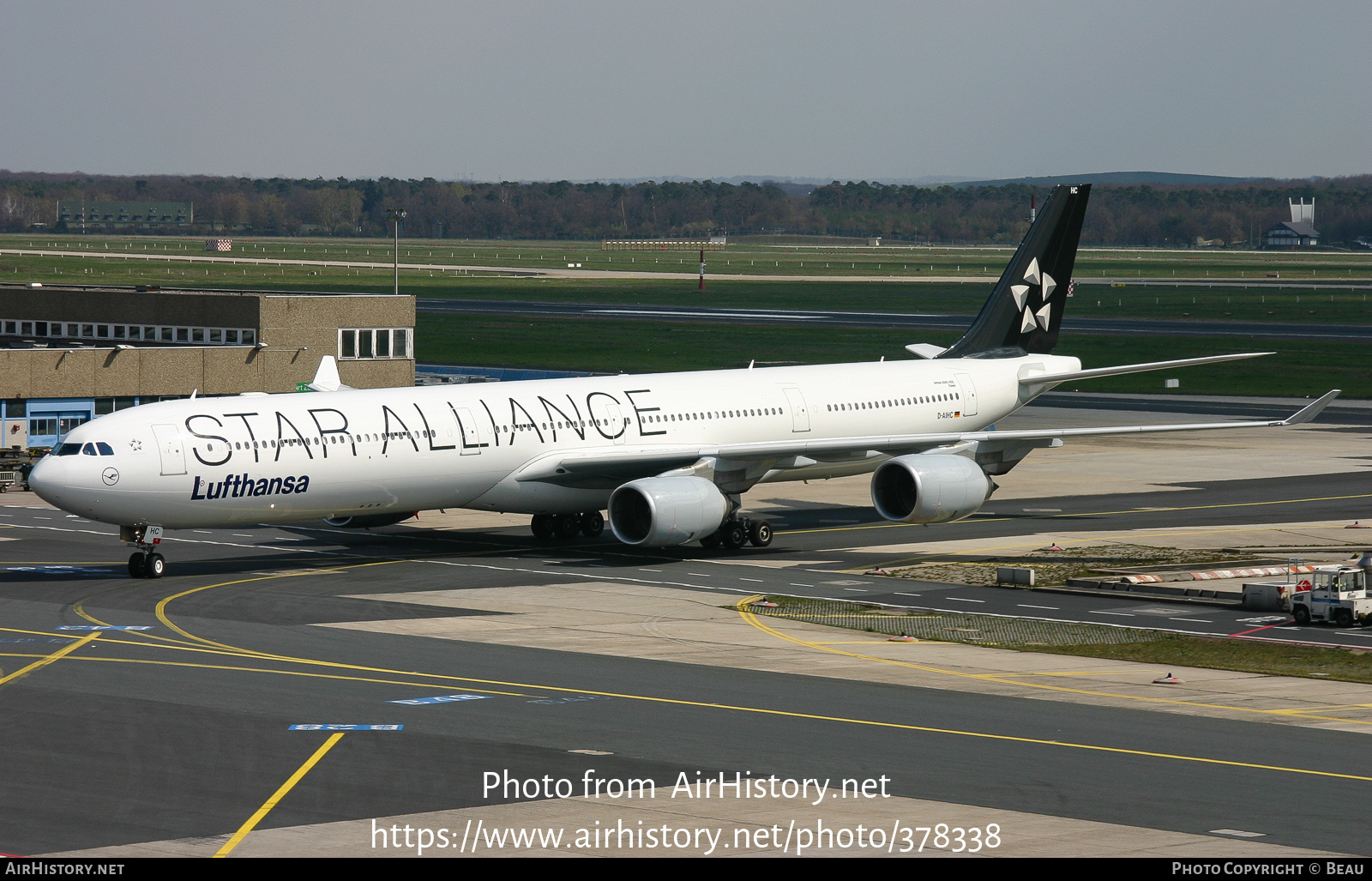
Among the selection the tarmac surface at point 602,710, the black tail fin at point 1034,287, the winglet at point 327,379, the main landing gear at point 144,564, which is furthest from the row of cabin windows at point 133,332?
the black tail fin at point 1034,287

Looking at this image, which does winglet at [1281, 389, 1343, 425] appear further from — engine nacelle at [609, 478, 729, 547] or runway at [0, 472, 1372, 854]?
engine nacelle at [609, 478, 729, 547]

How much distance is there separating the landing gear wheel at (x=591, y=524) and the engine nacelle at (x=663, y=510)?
5836mm

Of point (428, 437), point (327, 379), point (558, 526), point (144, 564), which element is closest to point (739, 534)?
point (558, 526)

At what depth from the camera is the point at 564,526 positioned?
51969 mm

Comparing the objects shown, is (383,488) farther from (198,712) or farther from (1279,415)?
(1279,415)

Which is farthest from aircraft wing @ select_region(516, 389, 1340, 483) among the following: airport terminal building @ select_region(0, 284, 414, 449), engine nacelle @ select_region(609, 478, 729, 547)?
airport terminal building @ select_region(0, 284, 414, 449)

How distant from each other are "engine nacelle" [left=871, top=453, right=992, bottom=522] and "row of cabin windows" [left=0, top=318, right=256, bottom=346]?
125 feet

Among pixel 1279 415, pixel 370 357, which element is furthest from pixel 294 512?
pixel 1279 415

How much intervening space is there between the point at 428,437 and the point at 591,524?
8768 mm

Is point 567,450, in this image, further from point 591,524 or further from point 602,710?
point 602,710

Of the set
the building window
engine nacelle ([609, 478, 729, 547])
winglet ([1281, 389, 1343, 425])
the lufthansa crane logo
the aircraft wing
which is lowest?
engine nacelle ([609, 478, 729, 547])

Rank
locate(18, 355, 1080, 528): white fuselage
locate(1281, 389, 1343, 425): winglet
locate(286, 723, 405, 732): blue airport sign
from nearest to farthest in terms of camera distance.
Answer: locate(286, 723, 405, 732): blue airport sign, locate(18, 355, 1080, 528): white fuselage, locate(1281, 389, 1343, 425): winglet

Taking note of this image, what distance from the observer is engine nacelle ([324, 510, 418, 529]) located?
47.3 m

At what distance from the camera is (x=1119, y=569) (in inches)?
1793
